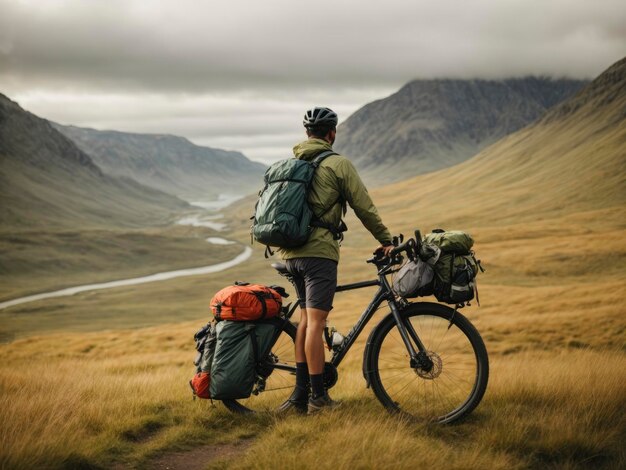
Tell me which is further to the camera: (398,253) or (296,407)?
(296,407)

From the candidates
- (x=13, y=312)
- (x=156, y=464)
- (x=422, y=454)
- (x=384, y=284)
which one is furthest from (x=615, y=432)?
(x=13, y=312)

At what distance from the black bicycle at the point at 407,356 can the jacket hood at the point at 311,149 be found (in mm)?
1348

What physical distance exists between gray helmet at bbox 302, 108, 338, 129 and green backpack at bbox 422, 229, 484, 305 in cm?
181

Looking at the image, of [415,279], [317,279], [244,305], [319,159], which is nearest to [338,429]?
[317,279]

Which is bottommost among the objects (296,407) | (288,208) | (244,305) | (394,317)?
(296,407)

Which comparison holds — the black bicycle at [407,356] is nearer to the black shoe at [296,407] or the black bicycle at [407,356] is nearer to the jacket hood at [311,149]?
the black shoe at [296,407]

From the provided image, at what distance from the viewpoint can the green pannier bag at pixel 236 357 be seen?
6.56 m

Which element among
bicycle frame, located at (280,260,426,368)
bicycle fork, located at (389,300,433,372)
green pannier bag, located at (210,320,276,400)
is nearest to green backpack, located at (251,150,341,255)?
bicycle frame, located at (280,260,426,368)

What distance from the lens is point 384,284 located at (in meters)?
6.54

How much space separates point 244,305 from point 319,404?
1485 millimetres

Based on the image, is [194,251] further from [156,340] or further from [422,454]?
[422,454]

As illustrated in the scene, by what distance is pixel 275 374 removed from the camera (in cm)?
745

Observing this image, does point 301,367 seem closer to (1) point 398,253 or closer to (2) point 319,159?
(1) point 398,253

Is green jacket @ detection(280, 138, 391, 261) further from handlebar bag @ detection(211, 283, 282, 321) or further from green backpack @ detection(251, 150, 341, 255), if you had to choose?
handlebar bag @ detection(211, 283, 282, 321)
